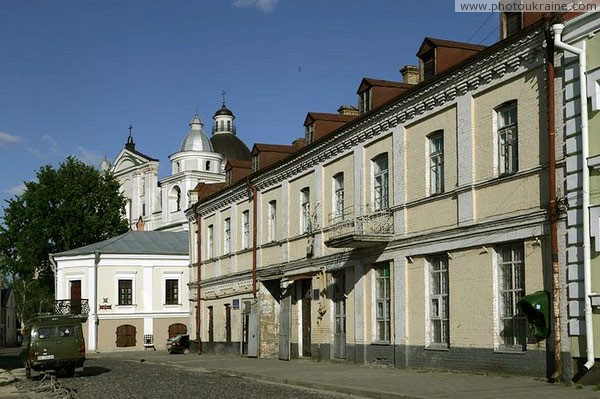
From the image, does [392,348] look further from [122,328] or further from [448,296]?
[122,328]

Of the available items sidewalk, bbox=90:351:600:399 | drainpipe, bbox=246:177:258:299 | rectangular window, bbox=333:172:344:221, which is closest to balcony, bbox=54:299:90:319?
drainpipe, bbox=246:177:258:299

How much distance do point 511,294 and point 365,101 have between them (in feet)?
30.7

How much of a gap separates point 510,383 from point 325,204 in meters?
12.6

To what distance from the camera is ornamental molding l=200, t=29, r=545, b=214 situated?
18.1 metres

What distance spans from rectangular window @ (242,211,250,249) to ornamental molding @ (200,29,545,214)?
3.85 meters

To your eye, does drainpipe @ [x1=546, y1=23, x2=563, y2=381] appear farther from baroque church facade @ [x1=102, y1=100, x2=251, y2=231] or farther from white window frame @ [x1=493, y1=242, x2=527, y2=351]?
baroque church facade @ [x1=102, y1=100, x2=251, y2=231]

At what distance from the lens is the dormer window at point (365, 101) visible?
25.7 m

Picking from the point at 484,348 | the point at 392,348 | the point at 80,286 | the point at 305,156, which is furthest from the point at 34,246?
the point at 484,348

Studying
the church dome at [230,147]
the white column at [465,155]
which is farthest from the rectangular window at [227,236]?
the church dome at [230,147]

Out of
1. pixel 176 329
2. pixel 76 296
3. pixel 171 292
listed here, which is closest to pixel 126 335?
pixel 176 329

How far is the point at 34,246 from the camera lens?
65.2 m

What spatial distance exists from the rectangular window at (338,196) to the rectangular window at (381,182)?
7.33ft

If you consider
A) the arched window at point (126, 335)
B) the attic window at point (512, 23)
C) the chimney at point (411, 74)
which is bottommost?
the arched window at point (126, 335)

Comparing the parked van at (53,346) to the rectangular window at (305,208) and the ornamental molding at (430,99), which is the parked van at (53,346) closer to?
the rectangular window at (305,208)
